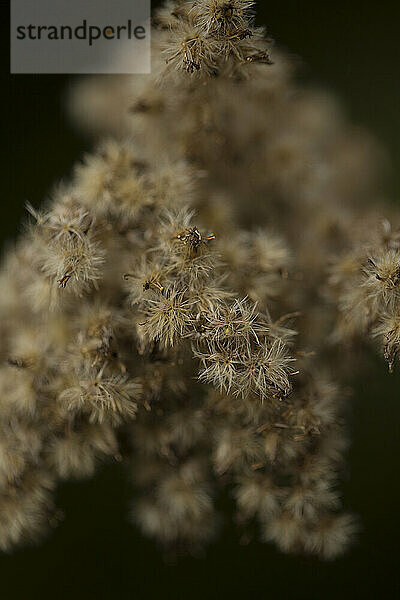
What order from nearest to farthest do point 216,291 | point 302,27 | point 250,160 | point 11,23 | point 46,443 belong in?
1. point 216,291
2. point 46,443
3. point 250,160
4. point 11,23
5. point 302,27

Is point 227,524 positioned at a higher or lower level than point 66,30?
lower

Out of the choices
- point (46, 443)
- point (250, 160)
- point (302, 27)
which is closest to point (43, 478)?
point (46, 443)

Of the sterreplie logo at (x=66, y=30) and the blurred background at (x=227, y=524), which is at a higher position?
the sterreplie logo at (x=66, y=30)

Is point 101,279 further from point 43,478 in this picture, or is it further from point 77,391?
point 43,478

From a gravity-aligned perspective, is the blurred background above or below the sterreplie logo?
below
